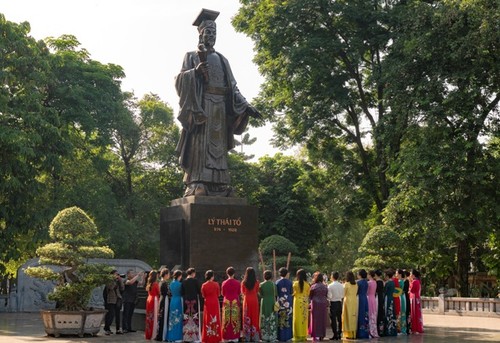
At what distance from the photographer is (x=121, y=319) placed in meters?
19.6

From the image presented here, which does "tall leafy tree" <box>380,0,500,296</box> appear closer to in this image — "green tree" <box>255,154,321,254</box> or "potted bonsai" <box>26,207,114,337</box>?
"potted bonsai" <box>26,207,114,337</box>

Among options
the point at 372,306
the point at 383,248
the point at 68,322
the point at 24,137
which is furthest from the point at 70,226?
the point at 24,137

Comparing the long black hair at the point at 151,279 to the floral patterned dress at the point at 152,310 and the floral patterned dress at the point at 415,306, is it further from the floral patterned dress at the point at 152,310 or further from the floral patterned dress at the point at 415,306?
the floral patterned dress at the point at 415,306

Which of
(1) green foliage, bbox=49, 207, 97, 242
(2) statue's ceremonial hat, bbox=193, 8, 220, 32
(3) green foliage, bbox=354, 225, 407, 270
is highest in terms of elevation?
(2) statue's ceremonial hat, bbox=193, 8, 220, 32

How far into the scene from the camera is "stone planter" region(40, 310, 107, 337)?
53.6 feet

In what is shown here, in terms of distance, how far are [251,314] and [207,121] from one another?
516 centimetres

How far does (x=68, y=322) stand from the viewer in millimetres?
16359

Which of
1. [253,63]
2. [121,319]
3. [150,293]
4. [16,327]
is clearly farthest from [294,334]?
[253,63]

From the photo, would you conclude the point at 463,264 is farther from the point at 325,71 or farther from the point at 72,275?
the point at 72,275

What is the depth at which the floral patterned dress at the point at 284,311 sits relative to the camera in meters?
15.9

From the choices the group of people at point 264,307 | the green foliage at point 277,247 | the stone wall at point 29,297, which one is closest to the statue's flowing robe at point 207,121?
the group of people at point 264,307

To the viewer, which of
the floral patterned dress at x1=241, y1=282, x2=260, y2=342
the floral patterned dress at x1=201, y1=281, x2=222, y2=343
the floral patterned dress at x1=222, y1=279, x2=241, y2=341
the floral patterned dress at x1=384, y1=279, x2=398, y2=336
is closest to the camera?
the floral patterned dress at x1=201, y1=281, x2=222, y2=343

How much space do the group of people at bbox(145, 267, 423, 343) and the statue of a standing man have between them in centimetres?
Answer: 277

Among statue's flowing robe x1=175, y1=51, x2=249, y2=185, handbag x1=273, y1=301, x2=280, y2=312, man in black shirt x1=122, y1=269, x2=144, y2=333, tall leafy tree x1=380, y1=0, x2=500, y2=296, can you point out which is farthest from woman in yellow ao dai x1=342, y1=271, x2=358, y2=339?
tall leafy tree x1=380, y1=0, x2=500, y2=296
